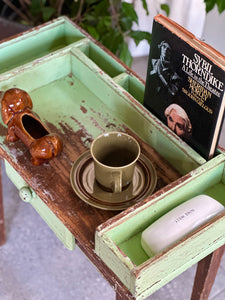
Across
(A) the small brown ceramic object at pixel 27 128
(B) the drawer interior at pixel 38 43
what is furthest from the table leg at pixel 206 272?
(B) the drawer interior at pixel 38 43

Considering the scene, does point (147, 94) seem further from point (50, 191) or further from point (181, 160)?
point (50, 191)

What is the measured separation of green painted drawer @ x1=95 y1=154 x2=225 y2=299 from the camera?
1.00 metres

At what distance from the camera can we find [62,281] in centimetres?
179

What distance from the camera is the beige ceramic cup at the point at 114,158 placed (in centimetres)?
116

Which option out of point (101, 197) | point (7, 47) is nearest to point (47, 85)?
point (7, 47)

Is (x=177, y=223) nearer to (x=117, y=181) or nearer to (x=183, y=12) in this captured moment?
(x=117, y=181)

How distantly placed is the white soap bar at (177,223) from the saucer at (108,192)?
0.35 ft

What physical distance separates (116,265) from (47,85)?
67cm

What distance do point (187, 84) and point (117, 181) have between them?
271mm

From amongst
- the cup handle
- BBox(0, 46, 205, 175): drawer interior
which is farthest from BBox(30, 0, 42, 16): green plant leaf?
the cup handle

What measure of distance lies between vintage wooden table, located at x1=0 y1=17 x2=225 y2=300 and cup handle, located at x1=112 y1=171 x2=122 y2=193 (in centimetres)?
5

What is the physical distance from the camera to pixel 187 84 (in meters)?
1.15

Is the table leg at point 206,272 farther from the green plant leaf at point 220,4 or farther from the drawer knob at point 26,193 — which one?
the green plant leaf at point 220,4

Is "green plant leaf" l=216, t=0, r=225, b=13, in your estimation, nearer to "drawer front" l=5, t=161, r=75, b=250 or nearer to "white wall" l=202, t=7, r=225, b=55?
"white wall" l=202, t=7, r=225, b=55
